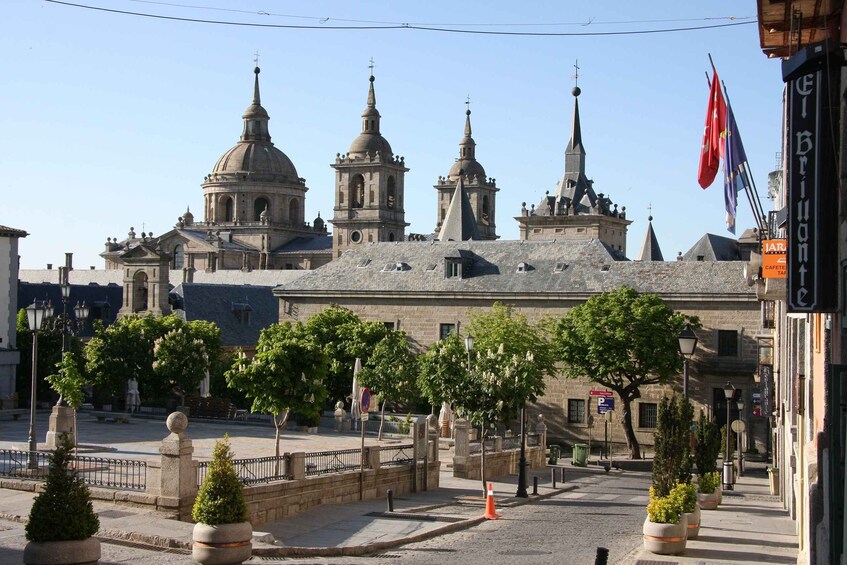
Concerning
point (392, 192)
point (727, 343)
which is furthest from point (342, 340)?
point (392, 192)

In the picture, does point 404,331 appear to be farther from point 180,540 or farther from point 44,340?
point 180,540

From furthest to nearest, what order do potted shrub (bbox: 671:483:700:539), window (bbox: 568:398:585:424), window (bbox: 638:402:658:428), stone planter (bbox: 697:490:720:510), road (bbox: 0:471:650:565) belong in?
window (bbox: 568:398:585:424)
window (bbox: 638:402:658:428)
stone planter (bbox: 697:490:720:510)
potted shrub (bbox: 671:483:700:539)
road (bbox: 0:471:650:565)

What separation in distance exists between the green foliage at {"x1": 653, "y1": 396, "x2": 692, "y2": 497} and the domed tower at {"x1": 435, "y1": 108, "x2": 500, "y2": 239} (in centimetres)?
11539

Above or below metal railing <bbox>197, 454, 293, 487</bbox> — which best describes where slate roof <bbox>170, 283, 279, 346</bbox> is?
above

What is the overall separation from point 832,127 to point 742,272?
41.1 m

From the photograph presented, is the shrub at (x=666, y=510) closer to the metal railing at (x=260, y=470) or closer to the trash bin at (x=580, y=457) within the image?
the metal railing at (x=260, y=470)

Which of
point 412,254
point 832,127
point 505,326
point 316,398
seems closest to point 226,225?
point 412,254

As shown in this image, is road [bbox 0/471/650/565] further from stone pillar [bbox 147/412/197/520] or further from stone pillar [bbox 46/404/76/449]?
stone pillar [bbox 46/404/76/449]

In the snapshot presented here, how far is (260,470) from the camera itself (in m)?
25.8

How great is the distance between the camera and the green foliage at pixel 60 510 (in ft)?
50.5

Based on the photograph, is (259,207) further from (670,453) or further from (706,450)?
(670,453)

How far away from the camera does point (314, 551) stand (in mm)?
20516

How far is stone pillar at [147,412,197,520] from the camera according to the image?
21.6 m

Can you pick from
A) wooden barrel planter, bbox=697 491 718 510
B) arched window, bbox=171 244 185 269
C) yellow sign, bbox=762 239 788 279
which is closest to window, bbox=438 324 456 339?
wooden barrel planter, bbox=697 491 718 510
